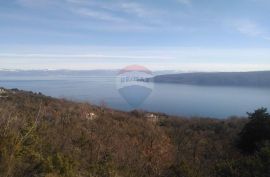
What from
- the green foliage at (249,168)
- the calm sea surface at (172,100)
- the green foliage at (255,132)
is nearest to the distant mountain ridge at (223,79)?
the calm sea surface at (172,100)

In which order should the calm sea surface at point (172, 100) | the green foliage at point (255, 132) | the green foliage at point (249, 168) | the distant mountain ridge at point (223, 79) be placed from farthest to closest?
the distant mountain ridge at point (223, 79) < the calm sea surface at point (172, 100) < the green foliage at point (255, 132) < the green foliage at point (249, 168)

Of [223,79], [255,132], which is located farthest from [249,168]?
[223,79]

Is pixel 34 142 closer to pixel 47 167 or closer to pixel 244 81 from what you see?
pixel 47 167

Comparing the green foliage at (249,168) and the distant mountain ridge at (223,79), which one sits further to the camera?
the distant mountain ridge at (223,79)

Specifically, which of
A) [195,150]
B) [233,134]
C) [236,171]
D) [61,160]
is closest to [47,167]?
[61,160]

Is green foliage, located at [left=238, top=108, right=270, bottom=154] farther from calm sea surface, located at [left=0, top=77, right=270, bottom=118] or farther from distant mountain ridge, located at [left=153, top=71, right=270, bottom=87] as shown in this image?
distant mountain ridge, located at [left=153, top=71, right=270, bottom=87]

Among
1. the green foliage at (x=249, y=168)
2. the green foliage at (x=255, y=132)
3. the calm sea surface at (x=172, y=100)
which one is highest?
the green foliage at (x=249, y=168)

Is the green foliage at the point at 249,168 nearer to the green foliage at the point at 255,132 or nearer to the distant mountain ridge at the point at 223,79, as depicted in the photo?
the green foliage at the point at 255,132

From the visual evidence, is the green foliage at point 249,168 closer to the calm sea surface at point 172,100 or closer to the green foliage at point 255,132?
the green foliage at point 255,132

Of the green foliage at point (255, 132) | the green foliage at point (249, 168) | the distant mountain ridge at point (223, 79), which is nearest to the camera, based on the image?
the green foliage at point (249, 168)

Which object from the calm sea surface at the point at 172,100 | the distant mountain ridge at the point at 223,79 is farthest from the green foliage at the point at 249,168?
the distant mountain ridge at the point at 223,79

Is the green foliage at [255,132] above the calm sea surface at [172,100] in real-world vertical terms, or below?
above
